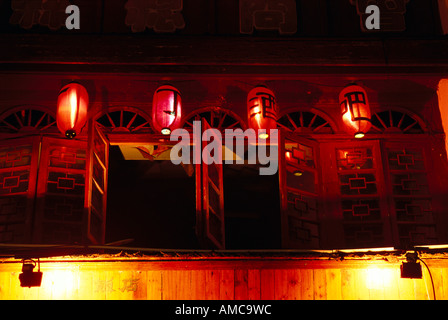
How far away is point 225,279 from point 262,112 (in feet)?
8.89

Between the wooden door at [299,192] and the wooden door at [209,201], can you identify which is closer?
the wooden door at [209,201]

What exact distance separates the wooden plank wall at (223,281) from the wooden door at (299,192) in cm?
71

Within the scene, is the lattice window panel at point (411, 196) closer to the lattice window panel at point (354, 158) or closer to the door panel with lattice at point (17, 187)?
the lattice window panel at point (354, 158)

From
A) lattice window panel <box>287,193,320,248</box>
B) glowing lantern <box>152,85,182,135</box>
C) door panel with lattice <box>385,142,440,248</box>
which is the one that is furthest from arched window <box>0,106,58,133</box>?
door panel with lattice <box>385,142,440,248</box>

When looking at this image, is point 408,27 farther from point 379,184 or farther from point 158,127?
point 158,127

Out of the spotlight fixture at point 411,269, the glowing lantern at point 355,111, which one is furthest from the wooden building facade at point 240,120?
the spotlight fixture at point 411,269

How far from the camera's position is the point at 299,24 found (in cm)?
1030

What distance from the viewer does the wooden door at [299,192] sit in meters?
8.69

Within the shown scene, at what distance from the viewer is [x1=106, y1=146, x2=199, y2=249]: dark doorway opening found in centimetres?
1374

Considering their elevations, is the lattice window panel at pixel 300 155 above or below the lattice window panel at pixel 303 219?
above

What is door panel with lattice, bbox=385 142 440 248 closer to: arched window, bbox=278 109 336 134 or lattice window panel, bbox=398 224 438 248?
lattice window panel, bbox=398 224 438 248

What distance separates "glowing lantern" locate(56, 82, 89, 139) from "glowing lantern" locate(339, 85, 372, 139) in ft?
13.8

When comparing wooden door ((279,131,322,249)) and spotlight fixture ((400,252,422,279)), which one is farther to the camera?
wooden door ((279,131,322,249))

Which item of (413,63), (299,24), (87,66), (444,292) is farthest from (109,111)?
(444,292)
